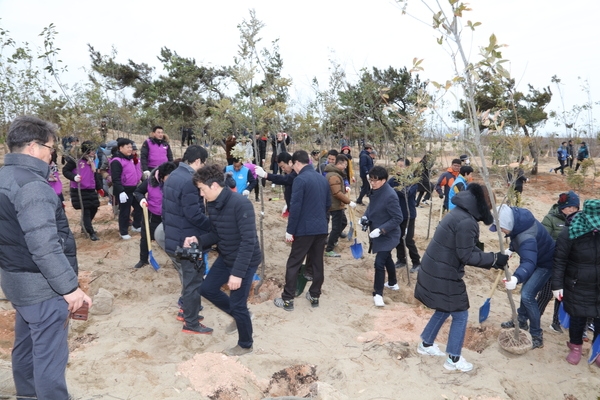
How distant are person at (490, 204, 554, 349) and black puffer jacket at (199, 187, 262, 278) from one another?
2.32 m

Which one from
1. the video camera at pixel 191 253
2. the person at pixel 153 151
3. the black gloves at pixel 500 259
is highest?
the person at pixel 153 151

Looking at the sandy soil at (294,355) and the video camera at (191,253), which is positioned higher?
the video camera at (191,253)

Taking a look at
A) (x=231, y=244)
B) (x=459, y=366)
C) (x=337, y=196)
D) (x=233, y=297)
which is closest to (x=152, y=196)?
(x=231, y=244)

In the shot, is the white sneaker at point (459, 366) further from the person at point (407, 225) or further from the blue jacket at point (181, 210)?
the person at point (407, 225)

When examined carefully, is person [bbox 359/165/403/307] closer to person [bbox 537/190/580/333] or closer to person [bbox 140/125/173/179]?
person [bbox 537/190/580/333]

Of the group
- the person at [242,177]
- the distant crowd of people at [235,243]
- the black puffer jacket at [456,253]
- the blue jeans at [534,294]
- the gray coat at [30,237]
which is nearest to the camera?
the gray coat at [30,237]

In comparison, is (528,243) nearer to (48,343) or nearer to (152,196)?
(48,343)

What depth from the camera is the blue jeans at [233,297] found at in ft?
12.7

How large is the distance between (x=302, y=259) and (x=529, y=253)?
245 centimetres

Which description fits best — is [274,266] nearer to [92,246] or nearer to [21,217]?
[92,246]

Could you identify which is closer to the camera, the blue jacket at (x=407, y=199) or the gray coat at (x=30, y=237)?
the gray coat at (x=30, y=237)

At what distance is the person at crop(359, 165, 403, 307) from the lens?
17.6ft

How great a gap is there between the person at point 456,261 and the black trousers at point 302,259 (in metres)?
1.58

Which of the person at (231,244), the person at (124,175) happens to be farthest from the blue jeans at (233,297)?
the person at (124,175)
